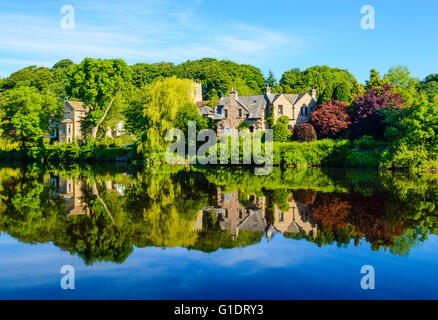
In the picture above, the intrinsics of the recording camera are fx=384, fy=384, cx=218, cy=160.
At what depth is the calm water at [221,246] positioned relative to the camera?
6.54 m

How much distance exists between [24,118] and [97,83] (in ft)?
36.1

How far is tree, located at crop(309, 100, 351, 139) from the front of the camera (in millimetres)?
38719

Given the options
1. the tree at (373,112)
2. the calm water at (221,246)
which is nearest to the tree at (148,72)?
the tree at (373,112)

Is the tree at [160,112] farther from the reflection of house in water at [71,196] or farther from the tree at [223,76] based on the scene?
the tree at [223,76]

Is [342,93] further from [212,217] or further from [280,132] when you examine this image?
[212,217]

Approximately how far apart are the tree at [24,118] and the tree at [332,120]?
1365 inches

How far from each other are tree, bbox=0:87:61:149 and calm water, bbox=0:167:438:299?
36.5 metres

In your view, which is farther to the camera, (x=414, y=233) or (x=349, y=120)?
(x=349, y=120)

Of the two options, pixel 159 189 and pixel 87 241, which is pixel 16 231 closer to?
pixel 87 241

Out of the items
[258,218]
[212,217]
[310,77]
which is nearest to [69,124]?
[310,77]

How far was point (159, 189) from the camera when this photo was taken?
18.8 metres

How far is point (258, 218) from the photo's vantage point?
11.8 meters
